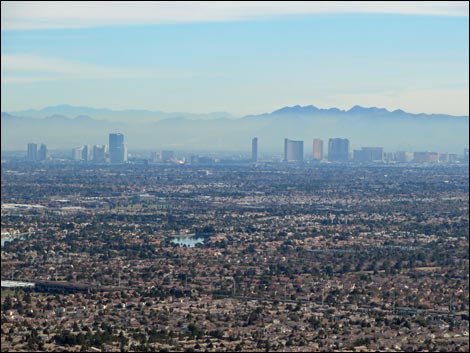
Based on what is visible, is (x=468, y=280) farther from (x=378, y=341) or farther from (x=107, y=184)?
(x=107, y=184)

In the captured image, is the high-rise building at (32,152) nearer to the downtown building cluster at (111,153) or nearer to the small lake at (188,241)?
the downtown building cluster at (111,153)

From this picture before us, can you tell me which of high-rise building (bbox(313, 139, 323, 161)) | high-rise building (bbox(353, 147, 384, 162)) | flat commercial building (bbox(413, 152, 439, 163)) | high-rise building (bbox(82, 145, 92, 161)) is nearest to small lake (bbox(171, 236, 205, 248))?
high-rise building (bbox(82, 145, 92, 161))

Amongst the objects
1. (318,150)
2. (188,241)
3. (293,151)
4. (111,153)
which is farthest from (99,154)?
(188,241)

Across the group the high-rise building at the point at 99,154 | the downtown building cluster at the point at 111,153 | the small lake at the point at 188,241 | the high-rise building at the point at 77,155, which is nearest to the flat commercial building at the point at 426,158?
the downtown building cluster at the point at 111,153

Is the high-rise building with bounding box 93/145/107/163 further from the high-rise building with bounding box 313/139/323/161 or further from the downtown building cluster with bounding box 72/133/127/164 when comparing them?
the high-rise building with bounding box 313/139/323/161

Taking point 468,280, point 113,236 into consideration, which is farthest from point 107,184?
point 468,280

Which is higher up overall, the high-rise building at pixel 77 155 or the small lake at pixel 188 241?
the high-rise building at pixel 77 155
